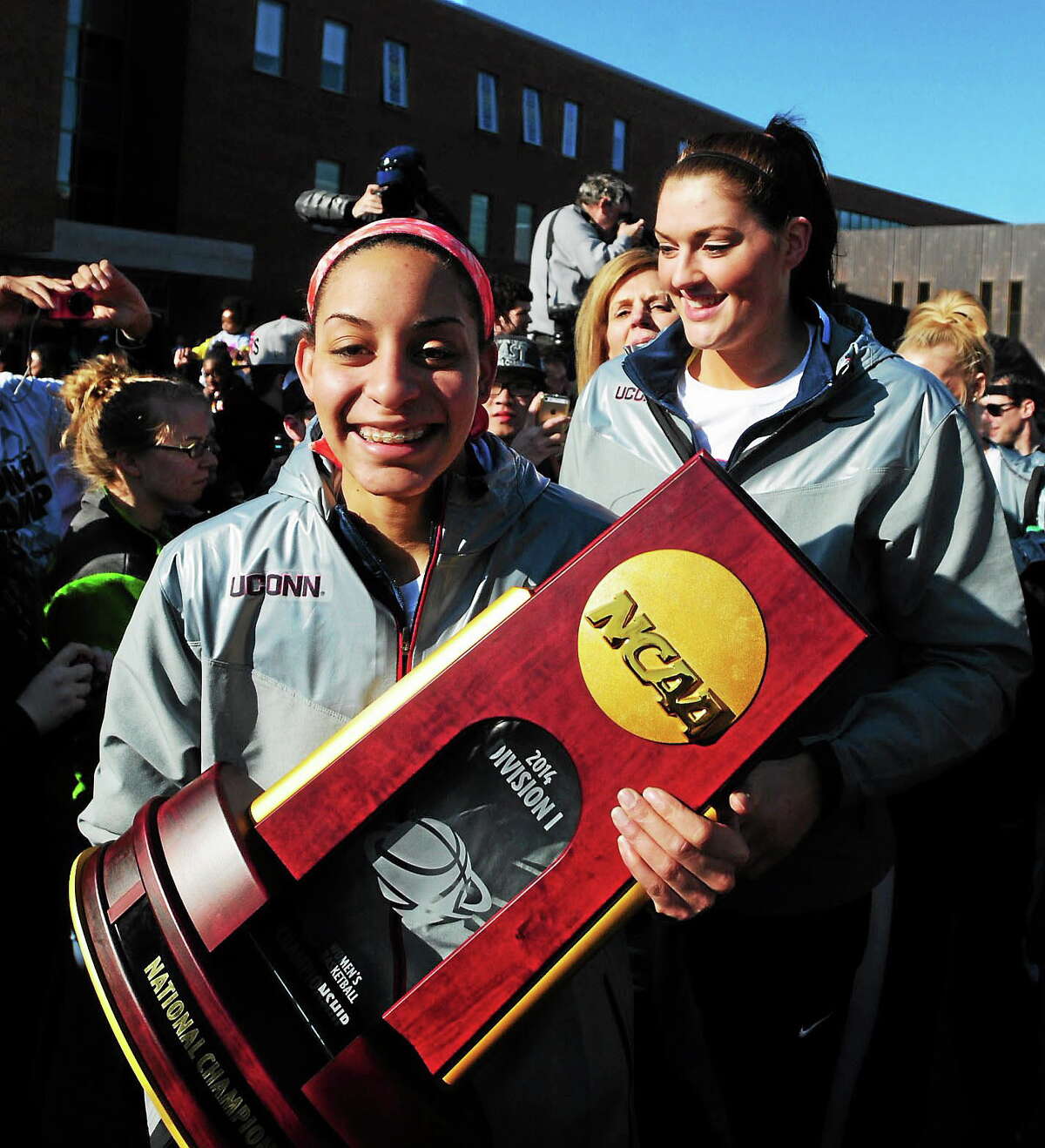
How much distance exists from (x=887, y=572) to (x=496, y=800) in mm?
939

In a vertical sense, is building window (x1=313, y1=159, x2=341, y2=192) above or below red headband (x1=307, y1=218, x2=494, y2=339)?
above

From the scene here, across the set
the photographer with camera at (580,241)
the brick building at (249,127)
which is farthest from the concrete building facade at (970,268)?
the brick building at (249,127)

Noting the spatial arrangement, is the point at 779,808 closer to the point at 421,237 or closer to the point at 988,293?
the point at 421,237

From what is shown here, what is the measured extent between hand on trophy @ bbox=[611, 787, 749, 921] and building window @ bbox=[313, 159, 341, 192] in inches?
1119

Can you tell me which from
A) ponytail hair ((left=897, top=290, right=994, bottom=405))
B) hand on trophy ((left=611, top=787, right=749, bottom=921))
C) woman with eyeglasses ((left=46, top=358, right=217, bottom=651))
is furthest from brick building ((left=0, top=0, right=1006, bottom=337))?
hand on trophy ((left=611, top=787, right=749, bottom=921))

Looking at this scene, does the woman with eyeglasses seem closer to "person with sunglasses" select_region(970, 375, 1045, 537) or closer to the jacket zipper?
the jacket zipper

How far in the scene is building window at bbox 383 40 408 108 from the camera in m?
28.5

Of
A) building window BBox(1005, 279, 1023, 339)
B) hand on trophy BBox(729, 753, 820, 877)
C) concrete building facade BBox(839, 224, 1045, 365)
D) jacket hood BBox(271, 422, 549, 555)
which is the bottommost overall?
hand on trophy BBox(729, 753, 820, 877)

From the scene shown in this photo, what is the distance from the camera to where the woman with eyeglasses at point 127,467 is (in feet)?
9.68

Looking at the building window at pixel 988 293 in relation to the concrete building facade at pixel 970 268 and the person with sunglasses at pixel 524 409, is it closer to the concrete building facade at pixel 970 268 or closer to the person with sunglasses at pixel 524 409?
the concrete building facade at pixel 970 268

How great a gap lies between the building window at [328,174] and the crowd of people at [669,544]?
26323 mm

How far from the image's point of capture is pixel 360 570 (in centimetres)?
163

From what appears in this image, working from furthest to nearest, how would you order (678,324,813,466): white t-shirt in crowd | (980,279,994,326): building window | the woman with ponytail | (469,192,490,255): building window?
(469,192,490,255): building window → (980,279,994,326): building window → (678,324,813,466): white t-shirt in crowd → the woman with ponytail

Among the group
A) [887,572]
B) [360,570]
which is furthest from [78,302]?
[887,572]
